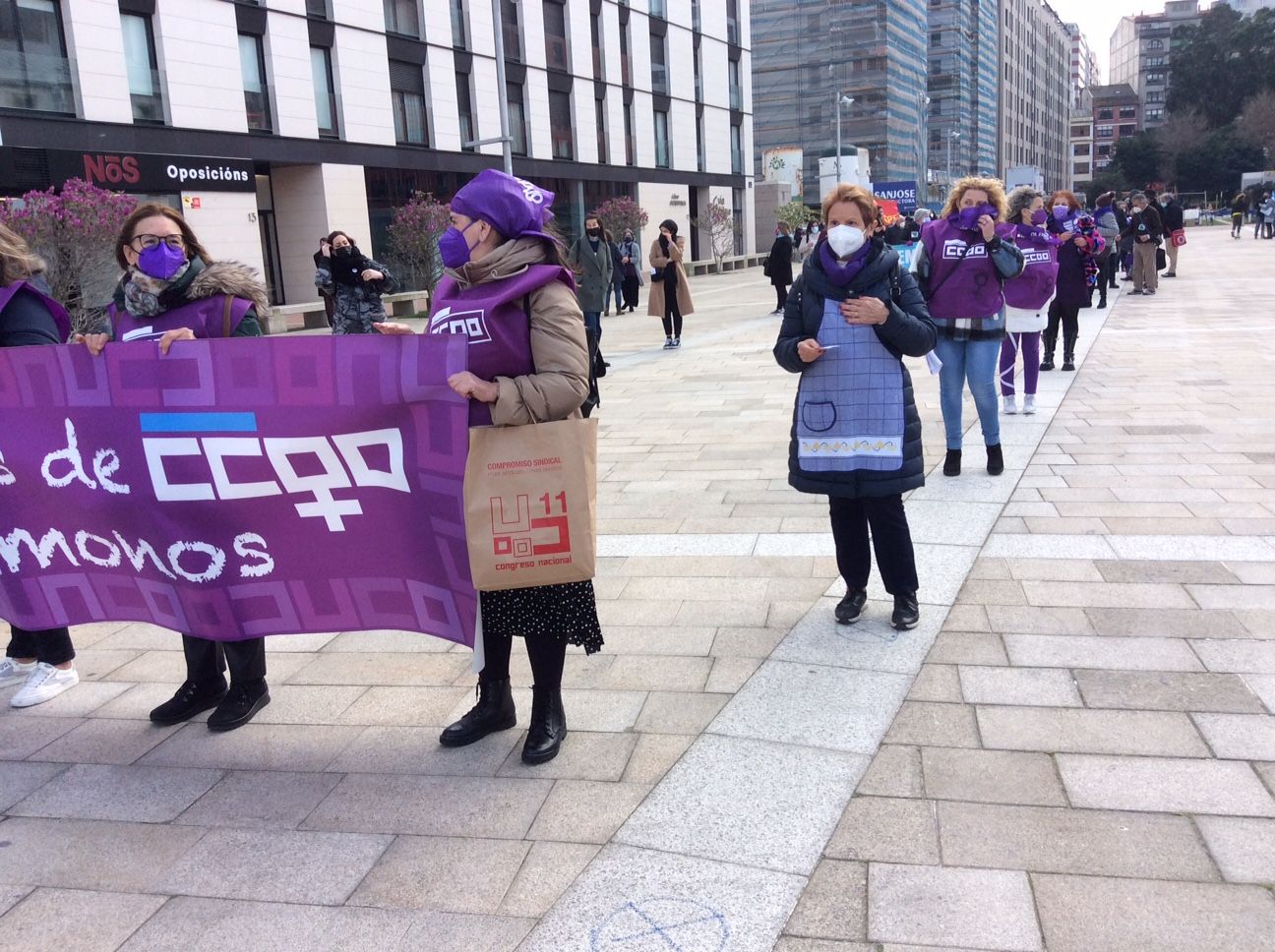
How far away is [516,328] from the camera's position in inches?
126

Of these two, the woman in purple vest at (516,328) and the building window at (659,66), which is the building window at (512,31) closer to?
the building window at (659,66)

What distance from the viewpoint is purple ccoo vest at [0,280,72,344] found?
3.93 meters

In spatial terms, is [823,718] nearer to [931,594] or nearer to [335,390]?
[931,594]

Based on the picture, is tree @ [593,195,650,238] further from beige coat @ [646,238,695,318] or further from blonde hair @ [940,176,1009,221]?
blonde hair @ [940,176,1009,221]

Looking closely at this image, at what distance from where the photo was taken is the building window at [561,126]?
123 feet

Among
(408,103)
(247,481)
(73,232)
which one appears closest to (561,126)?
(408,103)

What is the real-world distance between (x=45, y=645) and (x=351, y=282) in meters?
6.14

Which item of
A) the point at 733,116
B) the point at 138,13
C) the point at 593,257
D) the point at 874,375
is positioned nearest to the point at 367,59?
the point at 138,13

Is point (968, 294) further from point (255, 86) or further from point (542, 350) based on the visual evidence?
point (255, 86)

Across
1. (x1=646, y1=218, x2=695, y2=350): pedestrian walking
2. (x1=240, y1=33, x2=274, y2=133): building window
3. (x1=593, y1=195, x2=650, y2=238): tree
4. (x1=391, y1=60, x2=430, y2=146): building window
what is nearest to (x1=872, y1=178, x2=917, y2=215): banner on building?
(x1=593, y1=195, x2=650, y2=238): tree

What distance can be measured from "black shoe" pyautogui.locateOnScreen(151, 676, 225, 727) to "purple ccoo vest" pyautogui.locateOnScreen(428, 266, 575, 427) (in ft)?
5.47

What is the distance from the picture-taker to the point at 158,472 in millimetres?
3500

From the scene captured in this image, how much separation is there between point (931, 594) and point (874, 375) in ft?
3.65

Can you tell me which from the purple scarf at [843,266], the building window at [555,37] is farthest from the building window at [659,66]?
the purple scarf at [843,266]
